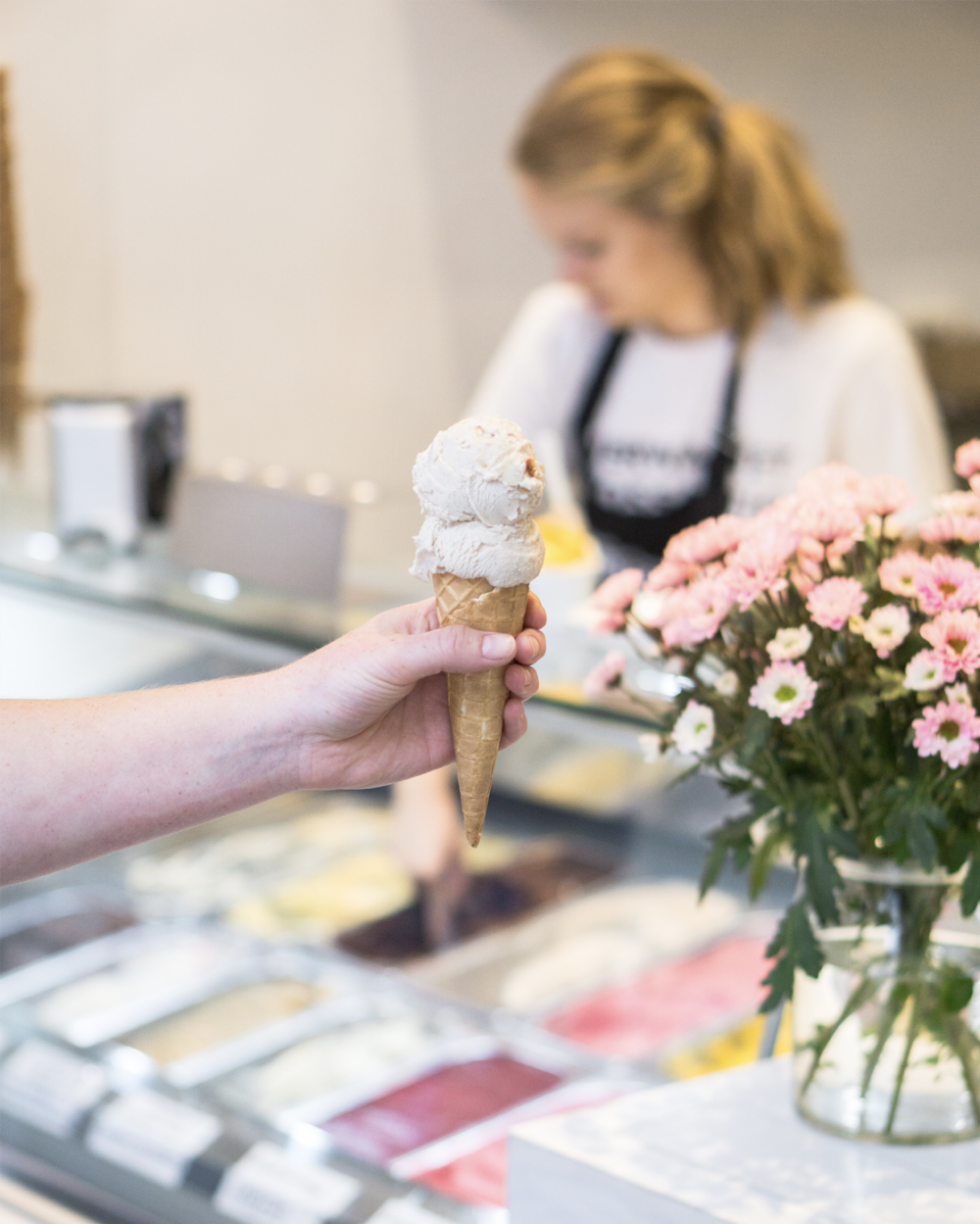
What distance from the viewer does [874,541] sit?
38.1 inches

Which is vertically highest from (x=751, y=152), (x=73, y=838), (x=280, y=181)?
(x=280, y=181)

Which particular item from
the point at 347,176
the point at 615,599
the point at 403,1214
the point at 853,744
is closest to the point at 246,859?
the point at 403,1214

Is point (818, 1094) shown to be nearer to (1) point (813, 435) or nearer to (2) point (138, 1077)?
(2) point (138, 1077)

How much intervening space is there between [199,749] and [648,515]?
1740 mm

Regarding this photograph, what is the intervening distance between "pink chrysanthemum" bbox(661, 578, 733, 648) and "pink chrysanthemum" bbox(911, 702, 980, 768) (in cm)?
15

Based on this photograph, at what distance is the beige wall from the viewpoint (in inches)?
138

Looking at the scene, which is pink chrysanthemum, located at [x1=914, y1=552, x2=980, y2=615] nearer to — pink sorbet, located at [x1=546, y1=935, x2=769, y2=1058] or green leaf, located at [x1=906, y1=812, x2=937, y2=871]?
green leaf, located at [x1=906, y1=812, x2=937, y2=871]

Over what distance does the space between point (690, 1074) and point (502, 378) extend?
5.30 feet

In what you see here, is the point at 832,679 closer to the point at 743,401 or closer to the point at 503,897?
the point at 503,897

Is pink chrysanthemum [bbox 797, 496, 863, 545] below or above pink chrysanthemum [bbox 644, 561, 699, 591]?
above

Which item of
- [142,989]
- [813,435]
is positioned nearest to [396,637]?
[142,989]

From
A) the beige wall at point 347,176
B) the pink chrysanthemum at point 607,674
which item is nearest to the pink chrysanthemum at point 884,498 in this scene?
the pink chrysanthemum at point 607,674

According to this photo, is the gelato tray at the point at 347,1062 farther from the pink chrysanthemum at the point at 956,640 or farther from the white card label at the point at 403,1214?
the pink chrysanthemum at the point at 956,640

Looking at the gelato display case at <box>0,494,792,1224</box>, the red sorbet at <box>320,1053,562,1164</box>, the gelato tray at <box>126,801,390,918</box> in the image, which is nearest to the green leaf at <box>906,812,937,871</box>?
the gelato display case at <box>0,494,792,1224</box>
